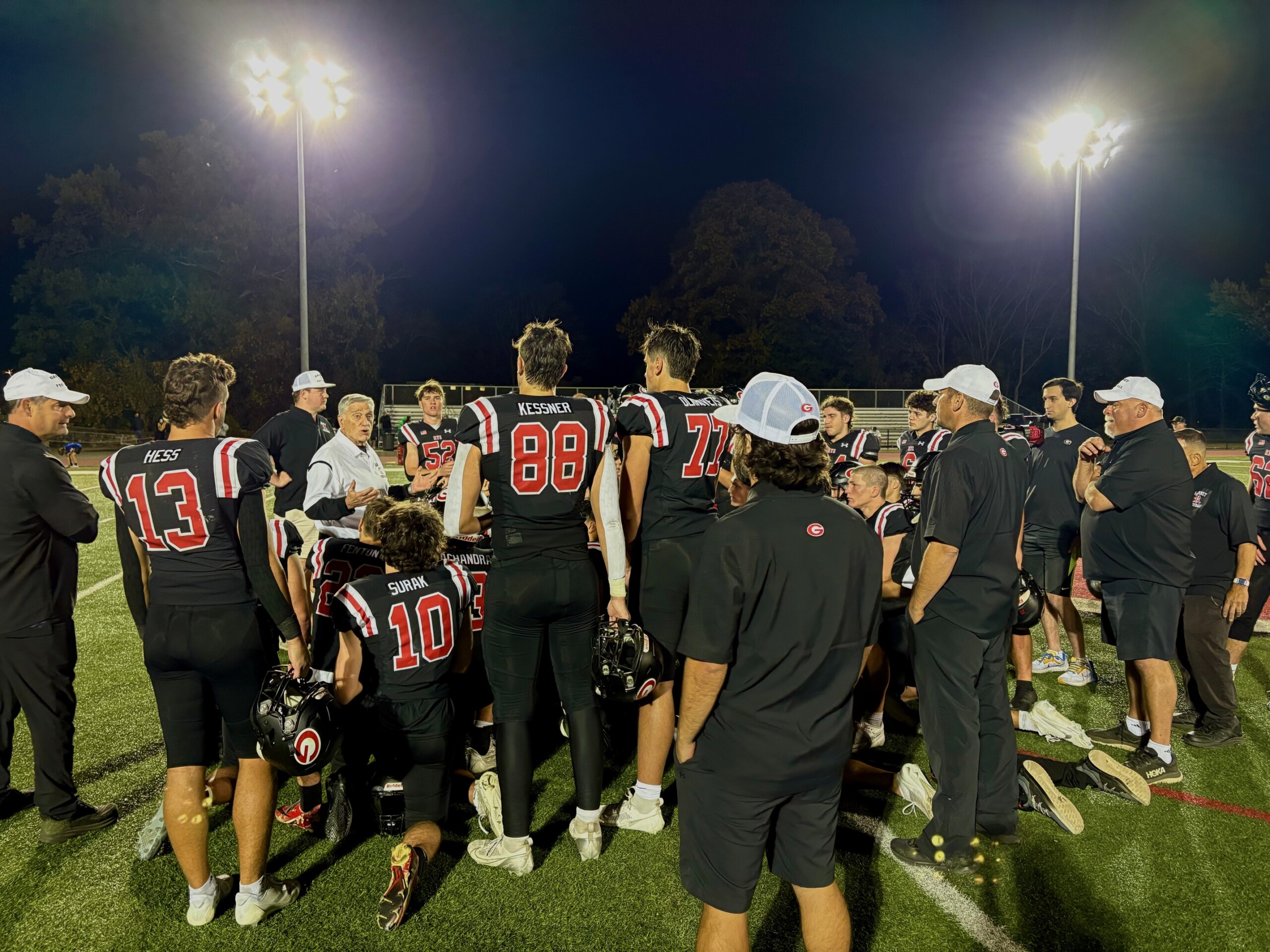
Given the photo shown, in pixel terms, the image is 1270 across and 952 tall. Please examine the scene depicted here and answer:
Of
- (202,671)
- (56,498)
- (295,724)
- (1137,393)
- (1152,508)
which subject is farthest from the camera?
(1137,393)

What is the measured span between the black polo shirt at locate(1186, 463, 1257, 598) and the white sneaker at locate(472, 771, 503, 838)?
14.5 feet

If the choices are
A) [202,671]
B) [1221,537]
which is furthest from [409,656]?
[1221,537]

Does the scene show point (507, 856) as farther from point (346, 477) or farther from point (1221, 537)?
point (1221, 537)

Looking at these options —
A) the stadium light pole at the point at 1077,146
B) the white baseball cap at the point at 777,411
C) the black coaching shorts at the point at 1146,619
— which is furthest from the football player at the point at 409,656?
the stadium light pole at the point at 1077,146

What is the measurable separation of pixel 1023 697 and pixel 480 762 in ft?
11.8

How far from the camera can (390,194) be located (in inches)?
2181

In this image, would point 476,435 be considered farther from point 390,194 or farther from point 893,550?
point 390,194

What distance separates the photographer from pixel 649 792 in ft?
12.2

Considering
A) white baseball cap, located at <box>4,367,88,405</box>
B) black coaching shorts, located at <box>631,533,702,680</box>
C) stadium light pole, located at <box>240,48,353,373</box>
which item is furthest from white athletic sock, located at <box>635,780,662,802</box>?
stadium light pole, located at <box>240,48,353,373</box>

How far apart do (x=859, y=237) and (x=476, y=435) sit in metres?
62.4

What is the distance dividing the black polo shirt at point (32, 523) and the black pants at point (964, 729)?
3.92 metres

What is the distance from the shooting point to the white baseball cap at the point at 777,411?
224 cm

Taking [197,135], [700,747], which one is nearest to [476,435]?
[700,747]

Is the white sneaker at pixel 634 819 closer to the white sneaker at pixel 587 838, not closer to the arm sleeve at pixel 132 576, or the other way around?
the white sneaker at pixel 587 838
